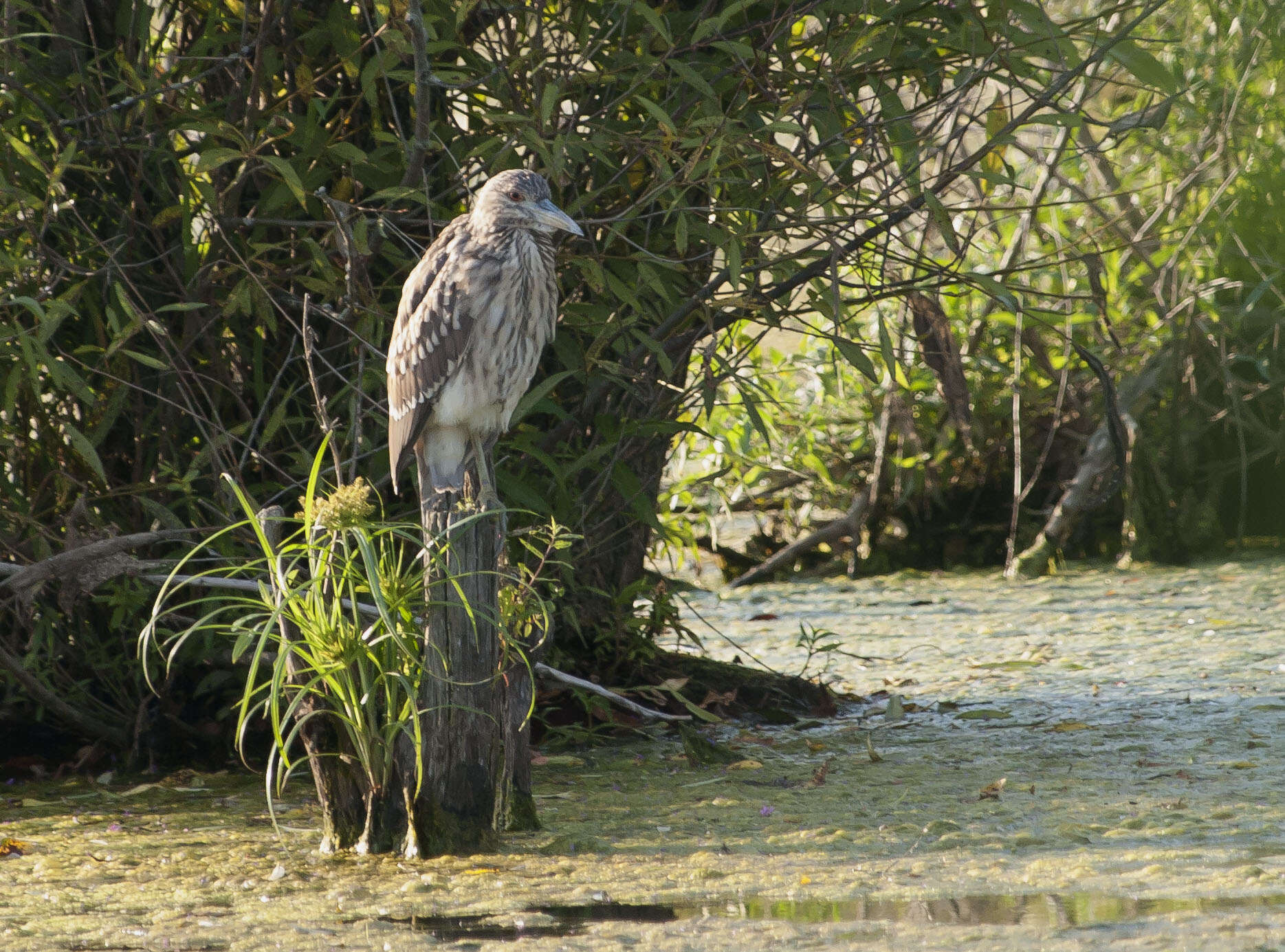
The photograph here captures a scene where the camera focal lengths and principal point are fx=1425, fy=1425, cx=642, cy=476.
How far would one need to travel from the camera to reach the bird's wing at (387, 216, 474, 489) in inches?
121

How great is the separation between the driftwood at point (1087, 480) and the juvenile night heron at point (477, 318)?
351 cm

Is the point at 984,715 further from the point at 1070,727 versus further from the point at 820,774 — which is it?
the point at 820,774

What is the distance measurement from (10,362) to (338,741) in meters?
1.27

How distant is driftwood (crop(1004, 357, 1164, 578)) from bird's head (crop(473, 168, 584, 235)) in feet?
11.8

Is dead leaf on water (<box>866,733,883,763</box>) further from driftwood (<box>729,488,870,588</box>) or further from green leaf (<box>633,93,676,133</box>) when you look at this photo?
driftwood (<box>729,488,870,588</box>)

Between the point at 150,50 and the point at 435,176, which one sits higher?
the point at 150,50

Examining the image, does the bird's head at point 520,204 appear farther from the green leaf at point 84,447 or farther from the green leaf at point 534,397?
the green leaf at point 84,447

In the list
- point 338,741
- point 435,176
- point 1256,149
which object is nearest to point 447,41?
point 435,176

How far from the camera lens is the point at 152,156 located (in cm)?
354

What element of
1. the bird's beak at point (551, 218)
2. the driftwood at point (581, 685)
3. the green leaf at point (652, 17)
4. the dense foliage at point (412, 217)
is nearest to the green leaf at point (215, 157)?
the dense foliage at point (412, 217)

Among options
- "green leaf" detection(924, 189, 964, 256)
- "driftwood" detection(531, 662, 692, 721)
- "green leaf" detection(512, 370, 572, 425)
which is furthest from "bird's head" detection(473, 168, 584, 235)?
"driftwood" detection(531, 662, 692, 721)

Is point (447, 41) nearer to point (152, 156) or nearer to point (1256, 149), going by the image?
point (152, 156)

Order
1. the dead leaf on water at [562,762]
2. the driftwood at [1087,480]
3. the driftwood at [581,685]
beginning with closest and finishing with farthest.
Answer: the driftwood at [581,685] < the dead leaf on water at [562,762] < the driftwood at [1087,480]

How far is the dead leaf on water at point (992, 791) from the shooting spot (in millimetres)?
3154
